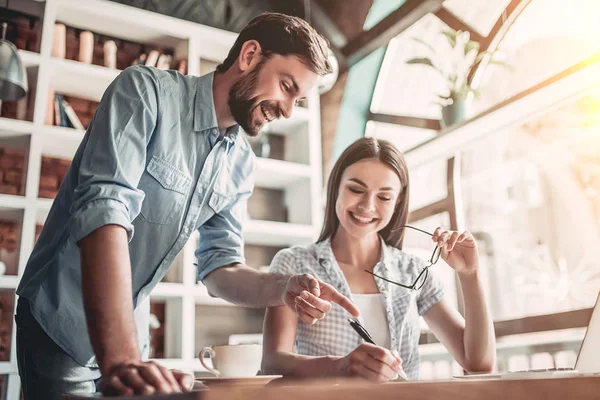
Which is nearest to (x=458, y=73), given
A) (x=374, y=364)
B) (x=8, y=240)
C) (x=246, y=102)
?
(x=246, y=102)

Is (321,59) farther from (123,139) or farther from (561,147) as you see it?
(561,147)

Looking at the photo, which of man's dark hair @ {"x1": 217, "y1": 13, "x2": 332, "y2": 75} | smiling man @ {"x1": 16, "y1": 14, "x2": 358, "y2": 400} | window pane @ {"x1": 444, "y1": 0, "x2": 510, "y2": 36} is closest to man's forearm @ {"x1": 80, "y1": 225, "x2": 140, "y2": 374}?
smiling man @ {"x1": 16, "y1": 14, "x2": 358, "y2": 400}

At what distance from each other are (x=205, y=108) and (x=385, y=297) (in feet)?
2.49

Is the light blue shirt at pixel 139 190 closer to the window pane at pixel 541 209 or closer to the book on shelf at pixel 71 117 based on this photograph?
the window pane at pixel 541 209

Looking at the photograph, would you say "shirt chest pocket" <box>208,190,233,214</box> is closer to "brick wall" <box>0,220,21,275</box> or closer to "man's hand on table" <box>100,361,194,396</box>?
"man's hand on table" <box>100,361,194,396</box>

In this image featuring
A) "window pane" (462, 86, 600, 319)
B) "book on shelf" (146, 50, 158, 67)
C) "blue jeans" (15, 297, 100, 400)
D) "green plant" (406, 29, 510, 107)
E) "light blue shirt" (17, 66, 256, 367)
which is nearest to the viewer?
"light blue shirt" (17, 66, 256, 367)

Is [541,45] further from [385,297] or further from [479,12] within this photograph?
[385,297]

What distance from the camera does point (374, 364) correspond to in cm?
99

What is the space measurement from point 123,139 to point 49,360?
47 centimetres

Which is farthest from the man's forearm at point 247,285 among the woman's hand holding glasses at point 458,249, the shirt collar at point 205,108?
the woman's hand holding glasses at point 458,249

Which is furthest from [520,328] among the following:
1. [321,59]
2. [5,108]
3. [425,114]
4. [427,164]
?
[5,108]

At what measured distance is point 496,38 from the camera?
9.62 ft

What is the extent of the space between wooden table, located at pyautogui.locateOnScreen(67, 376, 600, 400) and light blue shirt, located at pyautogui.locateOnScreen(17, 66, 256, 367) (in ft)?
1.37

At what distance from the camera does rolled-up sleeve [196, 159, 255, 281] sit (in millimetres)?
1454
